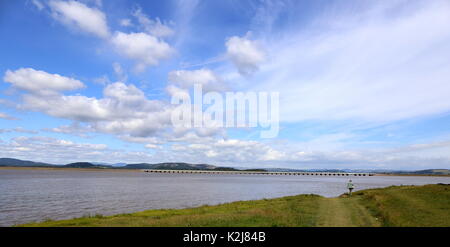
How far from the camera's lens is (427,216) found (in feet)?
83.8

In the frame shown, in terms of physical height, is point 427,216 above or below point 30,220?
above

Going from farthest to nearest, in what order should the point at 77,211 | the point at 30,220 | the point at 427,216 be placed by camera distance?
the point at 77,211
the point at 30,220
the point at 427,216

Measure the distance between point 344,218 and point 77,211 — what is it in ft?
123
